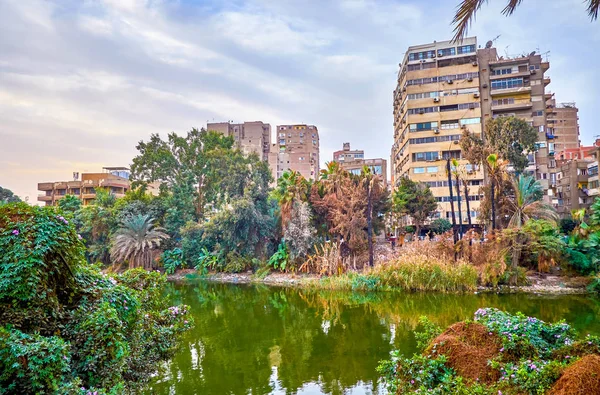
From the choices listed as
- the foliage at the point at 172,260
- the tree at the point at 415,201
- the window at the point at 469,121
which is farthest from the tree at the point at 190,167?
the window at the point at 469,121

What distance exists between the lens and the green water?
768 centimetres

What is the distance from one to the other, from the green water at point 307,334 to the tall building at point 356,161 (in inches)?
1683

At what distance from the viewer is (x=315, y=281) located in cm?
1984

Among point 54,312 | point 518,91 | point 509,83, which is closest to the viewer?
point 54,312

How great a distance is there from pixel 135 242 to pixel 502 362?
2416 centimetres

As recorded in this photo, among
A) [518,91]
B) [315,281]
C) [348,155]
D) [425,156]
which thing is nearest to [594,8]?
[315,281]

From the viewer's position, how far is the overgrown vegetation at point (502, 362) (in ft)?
12.7

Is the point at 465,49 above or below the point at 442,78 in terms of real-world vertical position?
above

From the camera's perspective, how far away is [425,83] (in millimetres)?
41281

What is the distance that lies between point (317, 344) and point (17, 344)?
26.4 ft

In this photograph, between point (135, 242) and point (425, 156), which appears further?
point (425, 156)

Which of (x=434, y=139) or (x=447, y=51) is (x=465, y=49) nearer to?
(x=447, y=51)

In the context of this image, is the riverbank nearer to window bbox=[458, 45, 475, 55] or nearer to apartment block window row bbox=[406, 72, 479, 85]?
apartment block window row bbox=[406, 72, 479, 85]

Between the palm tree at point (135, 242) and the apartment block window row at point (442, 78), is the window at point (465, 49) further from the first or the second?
the palm tree at point (135, 242)
